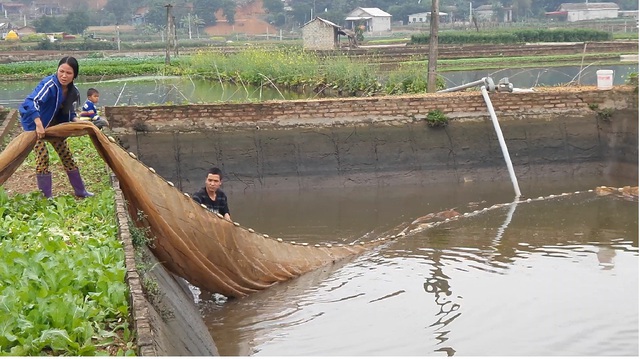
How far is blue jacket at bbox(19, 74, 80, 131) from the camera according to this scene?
7902mm

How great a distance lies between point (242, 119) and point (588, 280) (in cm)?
762

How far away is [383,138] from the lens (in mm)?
15445

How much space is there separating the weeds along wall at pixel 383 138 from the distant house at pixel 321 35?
105 ft

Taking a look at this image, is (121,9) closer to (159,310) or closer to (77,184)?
(77,184)

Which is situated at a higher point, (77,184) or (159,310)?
(77,184)

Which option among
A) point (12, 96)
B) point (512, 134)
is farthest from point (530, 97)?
point (12, 96)

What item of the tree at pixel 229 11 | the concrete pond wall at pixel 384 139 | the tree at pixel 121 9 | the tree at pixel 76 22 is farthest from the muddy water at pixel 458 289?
the tree at pixel 121 9

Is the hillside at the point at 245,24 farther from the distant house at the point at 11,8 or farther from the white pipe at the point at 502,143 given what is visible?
the white pipe at the point at 502,143

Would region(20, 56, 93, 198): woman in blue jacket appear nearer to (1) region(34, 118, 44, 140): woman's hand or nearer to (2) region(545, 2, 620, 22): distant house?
(1) region(34, 118, 44, 140): woman's hand

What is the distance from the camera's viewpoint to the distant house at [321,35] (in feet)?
157

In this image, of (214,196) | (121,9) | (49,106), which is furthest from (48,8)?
(214,196)

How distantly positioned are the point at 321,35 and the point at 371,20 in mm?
29795

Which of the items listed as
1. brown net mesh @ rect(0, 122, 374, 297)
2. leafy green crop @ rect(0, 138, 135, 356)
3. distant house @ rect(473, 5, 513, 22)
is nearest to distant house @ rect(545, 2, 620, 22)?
distant house @ rect(473, 5, 513, 22)

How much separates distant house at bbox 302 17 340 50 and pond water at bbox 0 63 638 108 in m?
13.4
